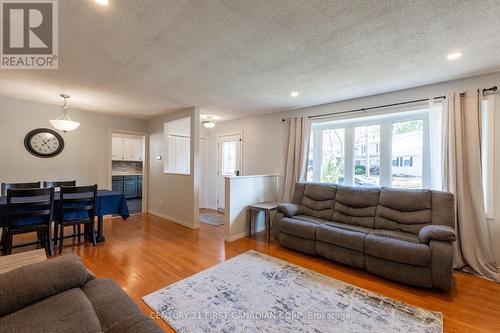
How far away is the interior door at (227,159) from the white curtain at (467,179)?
12.6 feet

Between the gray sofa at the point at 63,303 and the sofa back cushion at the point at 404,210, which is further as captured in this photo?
the sofa back cushion at the point at 404,210

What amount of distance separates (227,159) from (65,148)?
3439mm

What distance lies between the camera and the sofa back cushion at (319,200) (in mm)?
3553

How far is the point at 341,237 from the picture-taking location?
2789mm

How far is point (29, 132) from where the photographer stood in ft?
13.6

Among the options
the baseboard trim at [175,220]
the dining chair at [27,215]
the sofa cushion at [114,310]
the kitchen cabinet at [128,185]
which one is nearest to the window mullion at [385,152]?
the baseboard trim at [175,220]

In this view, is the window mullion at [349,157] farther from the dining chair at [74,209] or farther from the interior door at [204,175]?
the dining chair at [74,209]

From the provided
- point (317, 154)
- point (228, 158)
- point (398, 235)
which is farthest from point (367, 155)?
point (228, 158)

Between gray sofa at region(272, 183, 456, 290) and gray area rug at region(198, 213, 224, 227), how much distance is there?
1648 mm

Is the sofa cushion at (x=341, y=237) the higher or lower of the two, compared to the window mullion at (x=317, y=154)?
lower

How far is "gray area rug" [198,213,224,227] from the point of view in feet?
15.7

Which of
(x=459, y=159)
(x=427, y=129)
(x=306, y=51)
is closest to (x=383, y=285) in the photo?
(x=459, y=159)

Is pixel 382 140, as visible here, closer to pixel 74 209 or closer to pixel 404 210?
pixel 404 210

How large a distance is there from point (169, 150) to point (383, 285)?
4.85m
